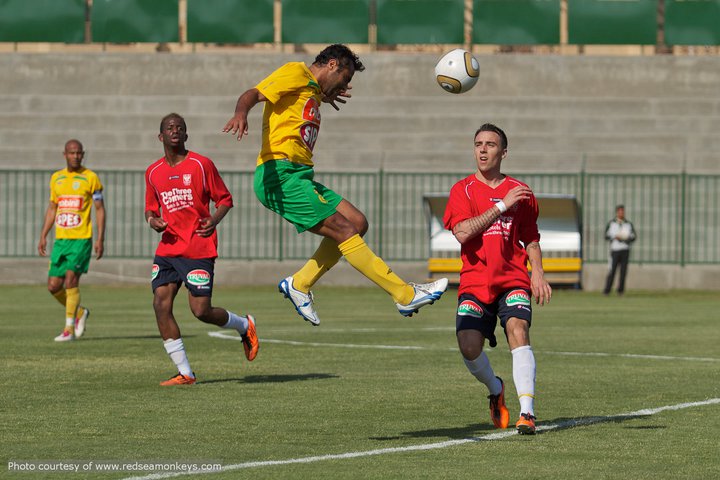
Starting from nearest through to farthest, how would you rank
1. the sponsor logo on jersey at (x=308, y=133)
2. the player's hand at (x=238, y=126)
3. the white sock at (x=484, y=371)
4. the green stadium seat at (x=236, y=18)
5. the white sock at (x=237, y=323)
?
1. the player's hand at (x=238, y=126)
2. the white sock at (x=484, y=371)
3. the sponsor logo on jersey at (x=308, y=133)
4. the white sock at (x=237, y=323)
5. the green stadium seat at (x=236, y=18)

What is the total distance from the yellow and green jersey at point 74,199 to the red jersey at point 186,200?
492cm

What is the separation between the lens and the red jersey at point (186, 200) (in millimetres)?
12336

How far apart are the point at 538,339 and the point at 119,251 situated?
17.2 metres

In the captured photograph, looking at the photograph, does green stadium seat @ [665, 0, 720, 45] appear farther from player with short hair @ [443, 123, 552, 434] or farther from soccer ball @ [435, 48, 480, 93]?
player with short hair @ [443, 123, 552, 434]

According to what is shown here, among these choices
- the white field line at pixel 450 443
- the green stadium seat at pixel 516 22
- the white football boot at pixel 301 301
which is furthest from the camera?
the green stadium seat at pixel 516 22

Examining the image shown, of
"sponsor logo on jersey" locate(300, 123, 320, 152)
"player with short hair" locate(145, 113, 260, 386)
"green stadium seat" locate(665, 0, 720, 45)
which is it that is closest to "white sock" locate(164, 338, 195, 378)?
"player with short hair" locate(145, 113, 260, 386)

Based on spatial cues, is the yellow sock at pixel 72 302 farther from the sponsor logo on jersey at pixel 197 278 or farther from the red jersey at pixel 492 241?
the red jersey at pixel 492 241

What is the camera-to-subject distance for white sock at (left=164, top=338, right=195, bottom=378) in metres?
12.3

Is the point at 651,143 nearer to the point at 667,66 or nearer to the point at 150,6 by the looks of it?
the point at 667,66

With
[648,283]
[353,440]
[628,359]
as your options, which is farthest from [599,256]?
[353,440]

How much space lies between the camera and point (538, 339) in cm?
1741

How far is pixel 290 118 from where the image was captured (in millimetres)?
9789

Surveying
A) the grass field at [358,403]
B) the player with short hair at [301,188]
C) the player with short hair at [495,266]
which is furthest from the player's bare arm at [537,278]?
the grass field at [358,403]

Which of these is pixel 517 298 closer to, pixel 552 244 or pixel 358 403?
pixel 358 403
